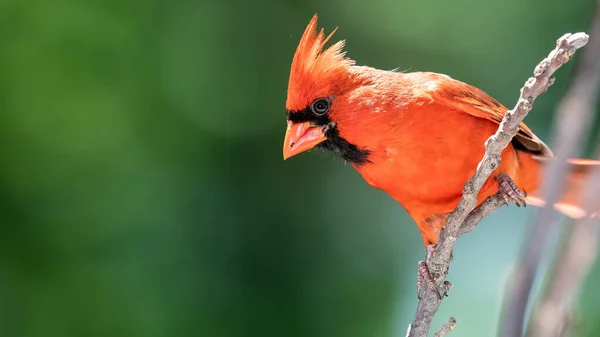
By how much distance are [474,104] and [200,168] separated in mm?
2469

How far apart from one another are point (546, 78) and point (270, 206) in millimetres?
3027

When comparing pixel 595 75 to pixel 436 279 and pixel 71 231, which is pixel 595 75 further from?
pixel 71 231

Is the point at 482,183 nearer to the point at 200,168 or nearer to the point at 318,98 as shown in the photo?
the point at 318,98

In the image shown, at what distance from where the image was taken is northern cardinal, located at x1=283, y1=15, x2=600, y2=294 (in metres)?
2.18

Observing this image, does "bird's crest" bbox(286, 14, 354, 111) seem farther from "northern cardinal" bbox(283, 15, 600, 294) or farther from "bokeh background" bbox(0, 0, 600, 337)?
"bokeh background" bbox(0, 0, 600, 337)

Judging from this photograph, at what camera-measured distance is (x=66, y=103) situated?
4.37 meters

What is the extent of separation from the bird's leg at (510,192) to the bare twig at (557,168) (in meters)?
1.35

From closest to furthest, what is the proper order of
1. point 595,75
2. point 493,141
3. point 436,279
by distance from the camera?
point 595,75, point 493,141, point 436,279

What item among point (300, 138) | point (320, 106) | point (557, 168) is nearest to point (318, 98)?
point (320, 106)

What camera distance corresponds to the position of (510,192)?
6.66 feet

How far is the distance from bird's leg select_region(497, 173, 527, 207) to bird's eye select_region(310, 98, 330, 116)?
56cm

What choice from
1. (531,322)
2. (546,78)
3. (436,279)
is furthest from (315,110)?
(531,322)

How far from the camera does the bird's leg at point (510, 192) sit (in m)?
2.01

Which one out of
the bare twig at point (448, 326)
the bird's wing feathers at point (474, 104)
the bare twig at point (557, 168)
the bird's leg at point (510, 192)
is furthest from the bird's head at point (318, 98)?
the bare twig at point (557, 168)
